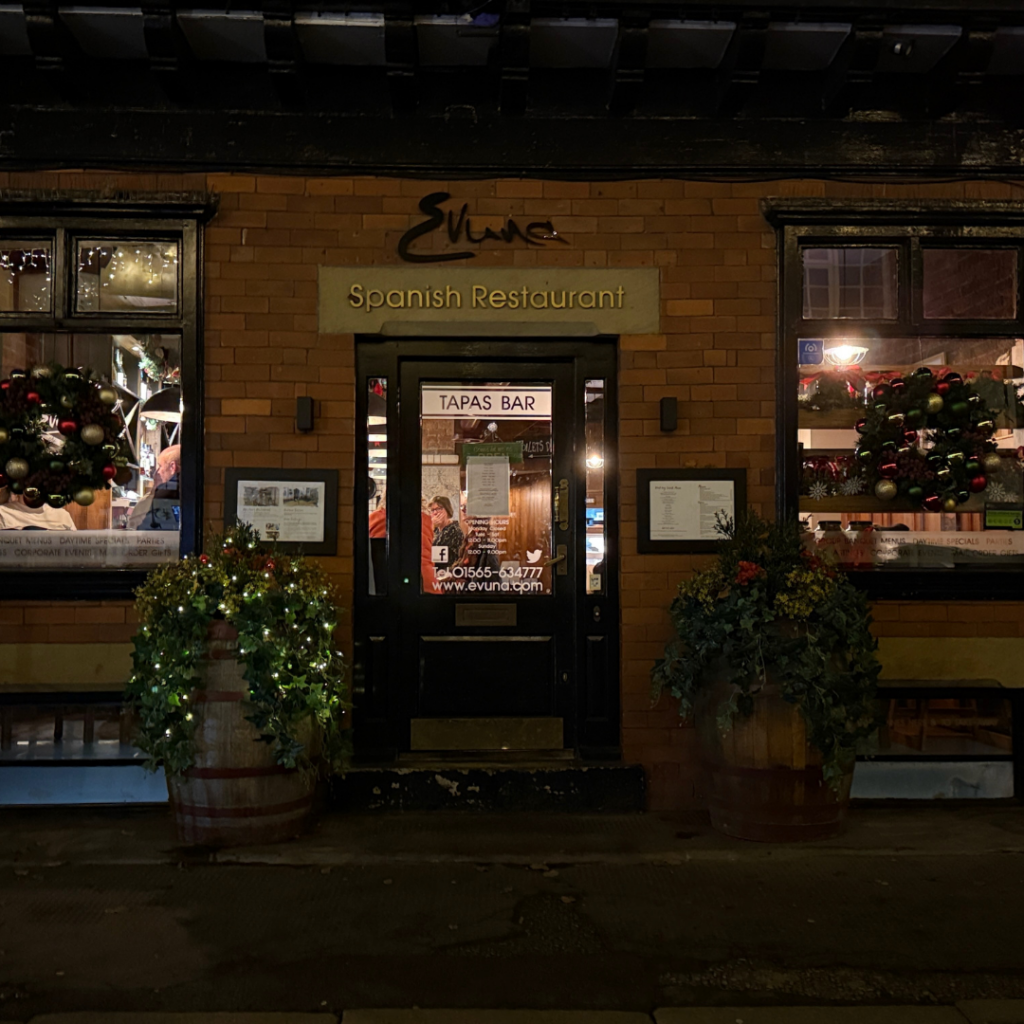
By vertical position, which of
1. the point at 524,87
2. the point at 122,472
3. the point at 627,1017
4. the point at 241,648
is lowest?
the point at 627,1017

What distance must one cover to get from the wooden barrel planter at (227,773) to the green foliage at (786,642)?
2.06m

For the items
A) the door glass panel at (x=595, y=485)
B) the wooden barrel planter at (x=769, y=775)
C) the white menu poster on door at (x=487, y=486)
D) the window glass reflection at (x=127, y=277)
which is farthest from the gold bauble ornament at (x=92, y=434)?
the wooden barrel planter at (x=769, y=775)

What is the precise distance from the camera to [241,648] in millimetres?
4848

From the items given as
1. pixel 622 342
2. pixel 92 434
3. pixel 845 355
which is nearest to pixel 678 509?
pixel 622 342

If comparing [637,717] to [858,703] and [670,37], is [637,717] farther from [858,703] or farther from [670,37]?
[670,37]

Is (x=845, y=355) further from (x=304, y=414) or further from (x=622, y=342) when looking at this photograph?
(x=304, y=414)

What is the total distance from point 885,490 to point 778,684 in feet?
5.48

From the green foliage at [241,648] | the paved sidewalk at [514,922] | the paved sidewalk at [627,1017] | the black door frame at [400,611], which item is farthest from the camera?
the black door frame at [400,611]

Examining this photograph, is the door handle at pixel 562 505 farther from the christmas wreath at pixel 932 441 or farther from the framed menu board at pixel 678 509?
the christmas wreath at pixel 932 441

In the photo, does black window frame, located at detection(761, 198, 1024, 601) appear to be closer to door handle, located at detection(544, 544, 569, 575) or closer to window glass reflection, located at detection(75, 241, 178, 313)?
door handle, located at detection(544, 544, 569, 575)

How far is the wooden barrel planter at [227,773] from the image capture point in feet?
16.0

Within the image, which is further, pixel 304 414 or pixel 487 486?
pixel 487 486

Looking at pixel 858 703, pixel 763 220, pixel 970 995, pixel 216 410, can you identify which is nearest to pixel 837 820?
pixel 858 703

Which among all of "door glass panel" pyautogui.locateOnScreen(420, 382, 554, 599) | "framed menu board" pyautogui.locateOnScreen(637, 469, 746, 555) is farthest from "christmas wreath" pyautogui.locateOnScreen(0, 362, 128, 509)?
"framed menu board" pyautogui.locateOnScreen(637, 469, 746, 555)
